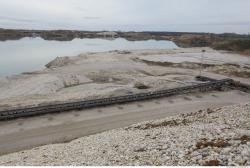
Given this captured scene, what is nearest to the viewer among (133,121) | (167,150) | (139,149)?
(167,150)

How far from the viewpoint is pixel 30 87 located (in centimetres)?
3519

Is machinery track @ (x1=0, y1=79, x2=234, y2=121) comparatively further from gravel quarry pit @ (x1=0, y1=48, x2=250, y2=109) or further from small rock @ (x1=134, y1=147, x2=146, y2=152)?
small rock @ (x1=134, y1=147, x2=146, y2=152)

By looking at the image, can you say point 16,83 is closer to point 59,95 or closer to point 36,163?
point 59,95

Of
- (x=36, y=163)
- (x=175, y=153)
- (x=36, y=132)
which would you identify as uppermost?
(x=175, y=153)

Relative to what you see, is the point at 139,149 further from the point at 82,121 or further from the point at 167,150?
the point at 82,121

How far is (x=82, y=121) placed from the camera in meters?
23.0

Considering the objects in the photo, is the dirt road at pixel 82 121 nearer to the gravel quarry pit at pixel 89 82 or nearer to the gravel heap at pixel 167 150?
the gravel heap at pixel 167 150

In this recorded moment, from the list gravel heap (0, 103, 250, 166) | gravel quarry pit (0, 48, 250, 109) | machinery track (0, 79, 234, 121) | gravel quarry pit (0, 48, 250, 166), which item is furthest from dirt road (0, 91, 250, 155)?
gravel quarry pit (0, 48, 250, 109)

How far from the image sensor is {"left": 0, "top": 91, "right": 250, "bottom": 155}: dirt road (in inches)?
770

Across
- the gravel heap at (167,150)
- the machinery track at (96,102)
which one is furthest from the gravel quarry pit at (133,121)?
the machinery track at (96,102)

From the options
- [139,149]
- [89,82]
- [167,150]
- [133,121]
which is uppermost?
[167,150]

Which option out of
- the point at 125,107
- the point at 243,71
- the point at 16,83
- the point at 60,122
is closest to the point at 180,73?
the point at 243,71

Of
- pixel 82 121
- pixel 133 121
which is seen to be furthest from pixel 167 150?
pixel 82 121

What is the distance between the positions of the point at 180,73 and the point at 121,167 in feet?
123
